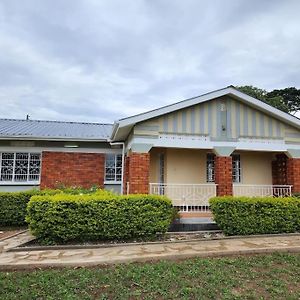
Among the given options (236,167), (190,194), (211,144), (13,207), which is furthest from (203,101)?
(13,207)

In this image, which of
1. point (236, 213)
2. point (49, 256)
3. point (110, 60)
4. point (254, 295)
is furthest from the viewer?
point (110, 60)

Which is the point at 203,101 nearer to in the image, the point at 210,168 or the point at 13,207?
the point at 210,168

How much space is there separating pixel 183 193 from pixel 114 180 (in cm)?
358

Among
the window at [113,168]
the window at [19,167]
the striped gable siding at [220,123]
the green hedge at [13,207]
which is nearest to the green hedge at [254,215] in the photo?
the striped gable siding at [220,123]

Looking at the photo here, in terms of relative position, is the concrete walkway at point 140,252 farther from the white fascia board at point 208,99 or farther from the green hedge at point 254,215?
the white fascia board at point 208,99

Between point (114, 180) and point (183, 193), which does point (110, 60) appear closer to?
point (114, 180)

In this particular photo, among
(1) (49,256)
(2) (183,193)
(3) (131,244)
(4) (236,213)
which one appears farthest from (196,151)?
(1) (49,256)

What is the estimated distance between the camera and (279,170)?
527 inches

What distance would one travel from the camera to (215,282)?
503 centimetres

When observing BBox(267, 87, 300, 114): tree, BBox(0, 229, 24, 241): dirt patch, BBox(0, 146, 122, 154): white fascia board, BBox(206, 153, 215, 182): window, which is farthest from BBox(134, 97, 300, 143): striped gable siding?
BBox(267, 87, 300, 114): tree

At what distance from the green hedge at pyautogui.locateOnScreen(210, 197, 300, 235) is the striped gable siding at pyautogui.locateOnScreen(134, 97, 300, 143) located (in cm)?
313

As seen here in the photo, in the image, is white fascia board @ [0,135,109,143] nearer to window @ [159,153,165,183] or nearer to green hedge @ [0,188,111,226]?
window @ [159,153,165,183]

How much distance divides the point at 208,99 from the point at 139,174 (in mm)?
3767

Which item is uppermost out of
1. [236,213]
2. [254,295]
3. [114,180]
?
[114,180]
